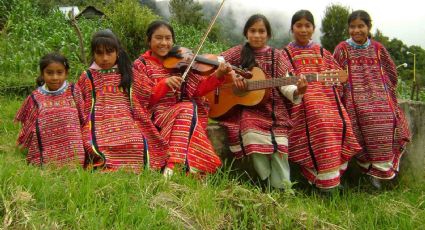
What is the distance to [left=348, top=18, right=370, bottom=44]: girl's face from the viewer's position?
445 centimetres

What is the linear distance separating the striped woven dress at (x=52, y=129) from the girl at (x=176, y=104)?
576mm

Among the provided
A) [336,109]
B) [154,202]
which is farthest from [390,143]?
[154,202]

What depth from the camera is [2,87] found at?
618 cm

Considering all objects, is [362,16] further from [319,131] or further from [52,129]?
[52,129]

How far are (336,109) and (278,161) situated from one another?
0.69 m

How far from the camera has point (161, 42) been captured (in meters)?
4.09

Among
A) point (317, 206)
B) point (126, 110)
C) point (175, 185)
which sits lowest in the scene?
point (317, 206)

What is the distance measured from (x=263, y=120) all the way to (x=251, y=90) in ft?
0.84

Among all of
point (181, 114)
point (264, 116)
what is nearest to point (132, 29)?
point (264, 116)

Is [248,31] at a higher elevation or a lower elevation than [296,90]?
higher

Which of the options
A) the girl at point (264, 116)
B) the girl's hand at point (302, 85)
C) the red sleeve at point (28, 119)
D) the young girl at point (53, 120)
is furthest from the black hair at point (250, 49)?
the red sleeve at point (28, 119)

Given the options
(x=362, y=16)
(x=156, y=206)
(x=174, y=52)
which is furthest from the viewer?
(x=362, y=16)

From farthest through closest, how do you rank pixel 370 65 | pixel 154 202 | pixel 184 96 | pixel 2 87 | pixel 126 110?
pixel 2 87
pixel 370 65
pixel 184 96
pixel 126 110
pixel 154 202

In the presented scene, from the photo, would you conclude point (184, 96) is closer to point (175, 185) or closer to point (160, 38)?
point (160, 38)
